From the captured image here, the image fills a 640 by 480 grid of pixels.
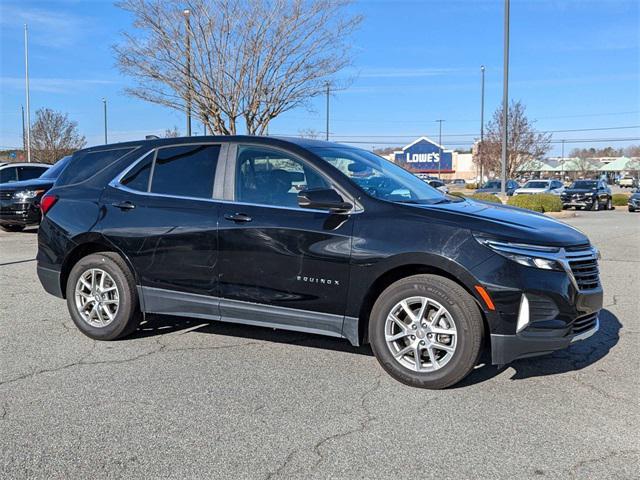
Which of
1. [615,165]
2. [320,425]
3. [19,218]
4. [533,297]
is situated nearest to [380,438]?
[320,425]

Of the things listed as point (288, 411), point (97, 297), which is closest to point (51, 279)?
point (97, 297)

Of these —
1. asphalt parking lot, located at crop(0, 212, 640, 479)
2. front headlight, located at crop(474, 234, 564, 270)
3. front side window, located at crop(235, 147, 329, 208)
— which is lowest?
asphalt parking lot, located at crop(0, 212, 640, 479)

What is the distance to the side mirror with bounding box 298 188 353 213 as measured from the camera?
15.0 feet

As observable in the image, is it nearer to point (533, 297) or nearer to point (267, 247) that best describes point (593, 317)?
point (533, 297)

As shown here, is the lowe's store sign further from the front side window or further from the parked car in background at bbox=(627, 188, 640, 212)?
the front side window

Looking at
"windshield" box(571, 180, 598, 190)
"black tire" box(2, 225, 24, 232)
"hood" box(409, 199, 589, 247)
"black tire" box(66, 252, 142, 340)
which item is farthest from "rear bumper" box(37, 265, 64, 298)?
"windshield" box(571, 180, 598, 190)

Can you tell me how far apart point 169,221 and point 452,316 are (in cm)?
248

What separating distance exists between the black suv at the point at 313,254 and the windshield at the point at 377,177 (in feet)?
0.07

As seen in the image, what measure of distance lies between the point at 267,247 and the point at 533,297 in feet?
6.49

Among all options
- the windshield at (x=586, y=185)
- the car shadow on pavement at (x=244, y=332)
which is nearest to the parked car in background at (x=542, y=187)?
the windshield at (x=586, y=185)

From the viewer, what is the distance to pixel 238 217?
5004 millimetres

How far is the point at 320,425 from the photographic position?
3.84 meters

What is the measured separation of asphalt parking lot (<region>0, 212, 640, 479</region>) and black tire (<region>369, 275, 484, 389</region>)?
0.11 m

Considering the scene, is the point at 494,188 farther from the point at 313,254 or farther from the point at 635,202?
the point at 313,254
